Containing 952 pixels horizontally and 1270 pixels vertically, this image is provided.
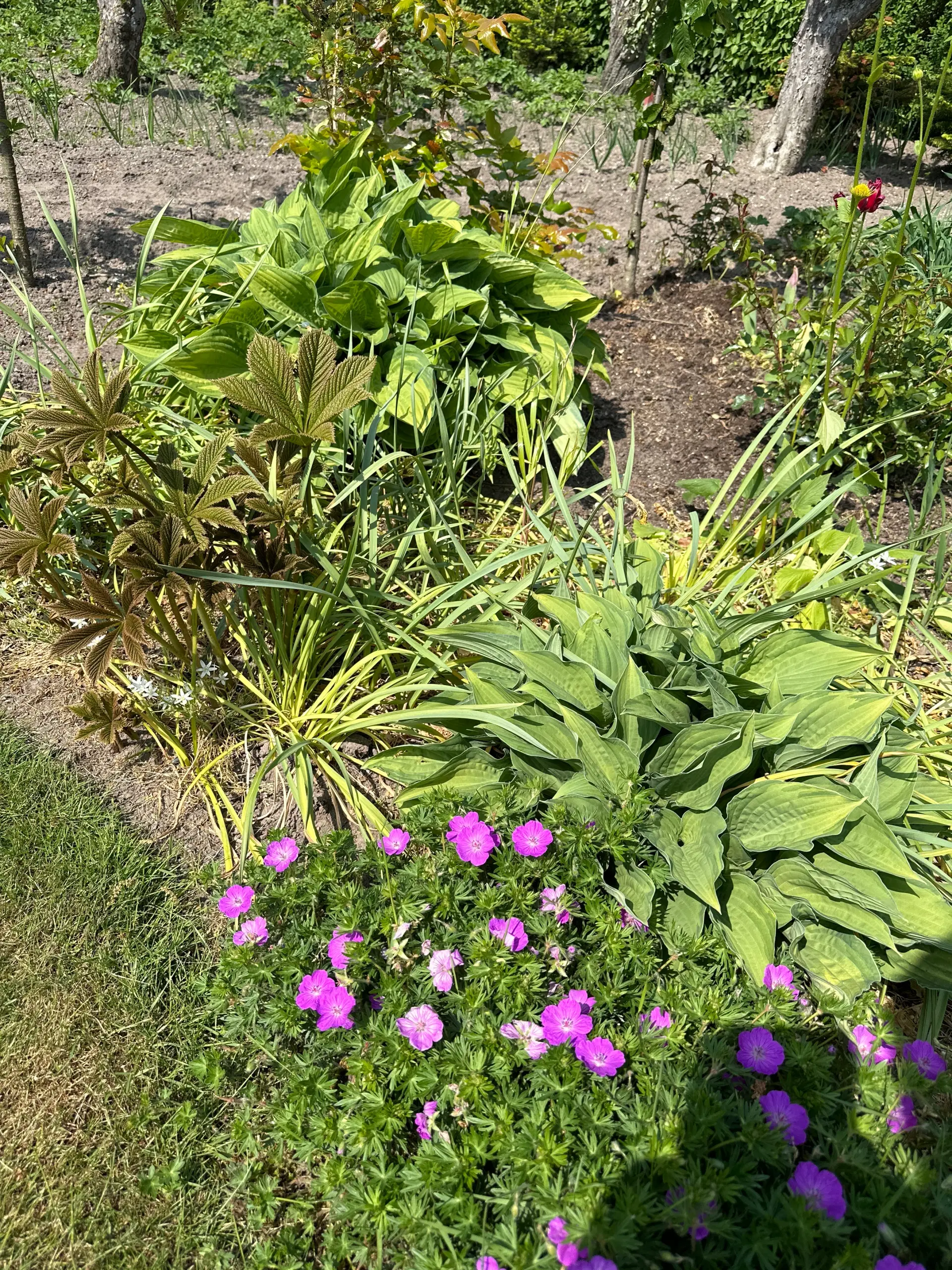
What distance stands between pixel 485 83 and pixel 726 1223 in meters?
9.04

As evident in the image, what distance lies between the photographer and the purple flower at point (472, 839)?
1587mm

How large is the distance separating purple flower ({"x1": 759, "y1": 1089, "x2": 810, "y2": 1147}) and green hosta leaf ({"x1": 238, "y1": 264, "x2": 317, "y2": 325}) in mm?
2433

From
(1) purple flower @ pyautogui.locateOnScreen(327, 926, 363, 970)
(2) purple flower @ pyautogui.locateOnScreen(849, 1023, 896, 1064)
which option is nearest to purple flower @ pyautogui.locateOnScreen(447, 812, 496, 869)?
(1) purple flower @ pyautogui.locateOnScreen(327, 926, 363, 970)

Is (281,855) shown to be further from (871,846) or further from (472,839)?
(871,846)

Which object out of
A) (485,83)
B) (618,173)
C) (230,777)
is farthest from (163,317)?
(485,83)

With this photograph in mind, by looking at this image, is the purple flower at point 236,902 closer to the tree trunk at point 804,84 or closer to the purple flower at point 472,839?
the purple flower at point 472,839

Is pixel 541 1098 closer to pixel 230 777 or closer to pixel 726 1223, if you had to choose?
pixel 726 1223

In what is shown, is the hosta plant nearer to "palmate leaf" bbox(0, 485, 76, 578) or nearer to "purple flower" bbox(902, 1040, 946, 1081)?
"purple flower" bbox(902, 1040, 946, 1081)

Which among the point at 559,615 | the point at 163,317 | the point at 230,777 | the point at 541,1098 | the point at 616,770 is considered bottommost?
the point at 230,777

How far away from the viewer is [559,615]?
1.98 m

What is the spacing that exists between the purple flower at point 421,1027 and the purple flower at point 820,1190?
1.82ft

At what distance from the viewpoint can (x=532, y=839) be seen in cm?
159

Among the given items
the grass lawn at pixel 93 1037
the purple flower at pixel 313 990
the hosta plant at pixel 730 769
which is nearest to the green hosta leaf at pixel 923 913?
the hosta plant at pixel 730 769

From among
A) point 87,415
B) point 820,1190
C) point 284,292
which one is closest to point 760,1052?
point 820,1190
